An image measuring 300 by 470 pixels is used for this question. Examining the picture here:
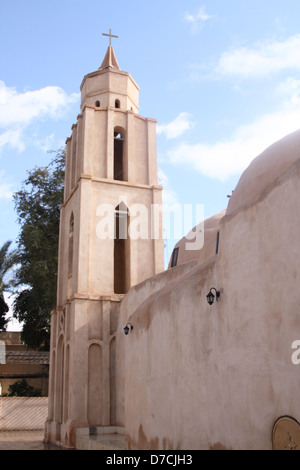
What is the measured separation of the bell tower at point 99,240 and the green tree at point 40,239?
6697mm

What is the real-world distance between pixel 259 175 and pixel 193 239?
6127 mm

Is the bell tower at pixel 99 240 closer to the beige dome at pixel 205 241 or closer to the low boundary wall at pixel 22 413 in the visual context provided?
the beige dome at pixel 205 241

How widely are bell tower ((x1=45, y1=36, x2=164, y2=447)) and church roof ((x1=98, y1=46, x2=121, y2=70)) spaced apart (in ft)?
0.13

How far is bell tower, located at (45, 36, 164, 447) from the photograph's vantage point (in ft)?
47.3

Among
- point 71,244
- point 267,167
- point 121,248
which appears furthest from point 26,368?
point 267,167

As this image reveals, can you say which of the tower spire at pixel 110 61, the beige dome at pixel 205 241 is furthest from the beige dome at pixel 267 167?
the tower spire at pixel 110 61

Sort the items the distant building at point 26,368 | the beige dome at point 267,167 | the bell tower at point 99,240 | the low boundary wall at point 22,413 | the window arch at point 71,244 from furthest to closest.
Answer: the distant building at point 26,368
the low boundary wall at point 22,413
the window arch at point 71,244
the bell tower at point 99,240
the beige dome at point 267,167

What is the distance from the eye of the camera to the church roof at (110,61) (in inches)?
754

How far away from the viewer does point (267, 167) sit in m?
8.60

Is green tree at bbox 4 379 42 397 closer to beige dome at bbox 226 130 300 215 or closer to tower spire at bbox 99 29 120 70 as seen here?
tower spire at bbox 99 29 120 70

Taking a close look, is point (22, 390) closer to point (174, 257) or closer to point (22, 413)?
point (22, 413)

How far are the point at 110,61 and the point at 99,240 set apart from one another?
778 centimetres
